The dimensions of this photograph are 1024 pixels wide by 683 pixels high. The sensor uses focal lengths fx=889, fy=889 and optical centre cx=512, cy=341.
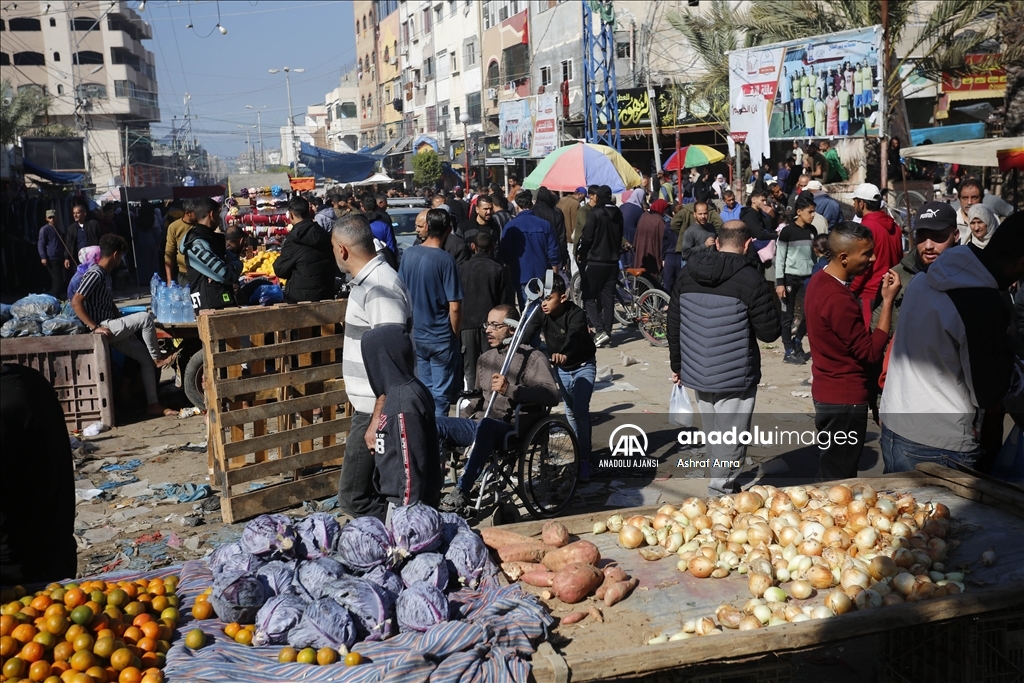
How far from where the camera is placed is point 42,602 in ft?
10.5

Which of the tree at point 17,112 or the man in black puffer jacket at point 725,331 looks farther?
the tree at point 17,112

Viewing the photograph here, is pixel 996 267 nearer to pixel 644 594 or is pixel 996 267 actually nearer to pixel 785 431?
pixel 644 594

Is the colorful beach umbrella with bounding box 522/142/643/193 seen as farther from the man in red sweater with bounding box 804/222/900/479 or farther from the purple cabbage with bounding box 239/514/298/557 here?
the purple cabbage with bounding box 239/514/298/557

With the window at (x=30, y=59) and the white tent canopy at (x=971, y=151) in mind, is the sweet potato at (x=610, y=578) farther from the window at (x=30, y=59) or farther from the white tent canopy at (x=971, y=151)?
the window at (x=30, y=59)

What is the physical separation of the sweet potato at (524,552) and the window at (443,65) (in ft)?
186

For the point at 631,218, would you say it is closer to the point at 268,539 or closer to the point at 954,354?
the point at 954,354

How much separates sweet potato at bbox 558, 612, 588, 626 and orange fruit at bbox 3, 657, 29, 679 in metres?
1.90

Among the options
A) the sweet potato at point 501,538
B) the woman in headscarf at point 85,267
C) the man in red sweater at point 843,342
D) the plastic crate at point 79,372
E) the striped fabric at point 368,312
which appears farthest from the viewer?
the woman in headscarf at point 85,267

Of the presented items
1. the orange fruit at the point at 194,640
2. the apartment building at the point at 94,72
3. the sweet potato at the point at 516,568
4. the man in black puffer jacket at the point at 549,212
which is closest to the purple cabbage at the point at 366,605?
the orange fruit at the point at 194,640

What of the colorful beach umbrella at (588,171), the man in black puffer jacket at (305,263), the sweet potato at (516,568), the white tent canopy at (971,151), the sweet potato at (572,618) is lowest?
the sweet potato at (572,618)

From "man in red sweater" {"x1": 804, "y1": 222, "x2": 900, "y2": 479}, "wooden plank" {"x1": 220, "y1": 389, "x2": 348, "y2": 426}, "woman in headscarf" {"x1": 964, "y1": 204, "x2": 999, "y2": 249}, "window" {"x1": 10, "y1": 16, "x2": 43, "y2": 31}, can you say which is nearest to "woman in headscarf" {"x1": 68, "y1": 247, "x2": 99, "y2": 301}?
"wooden plank" {"x1": 220, "y1": 389, "x2": 348, "y2": 426}

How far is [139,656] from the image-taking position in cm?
311

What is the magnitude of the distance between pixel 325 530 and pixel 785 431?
576 cm

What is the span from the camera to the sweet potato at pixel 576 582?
11.9 feet
